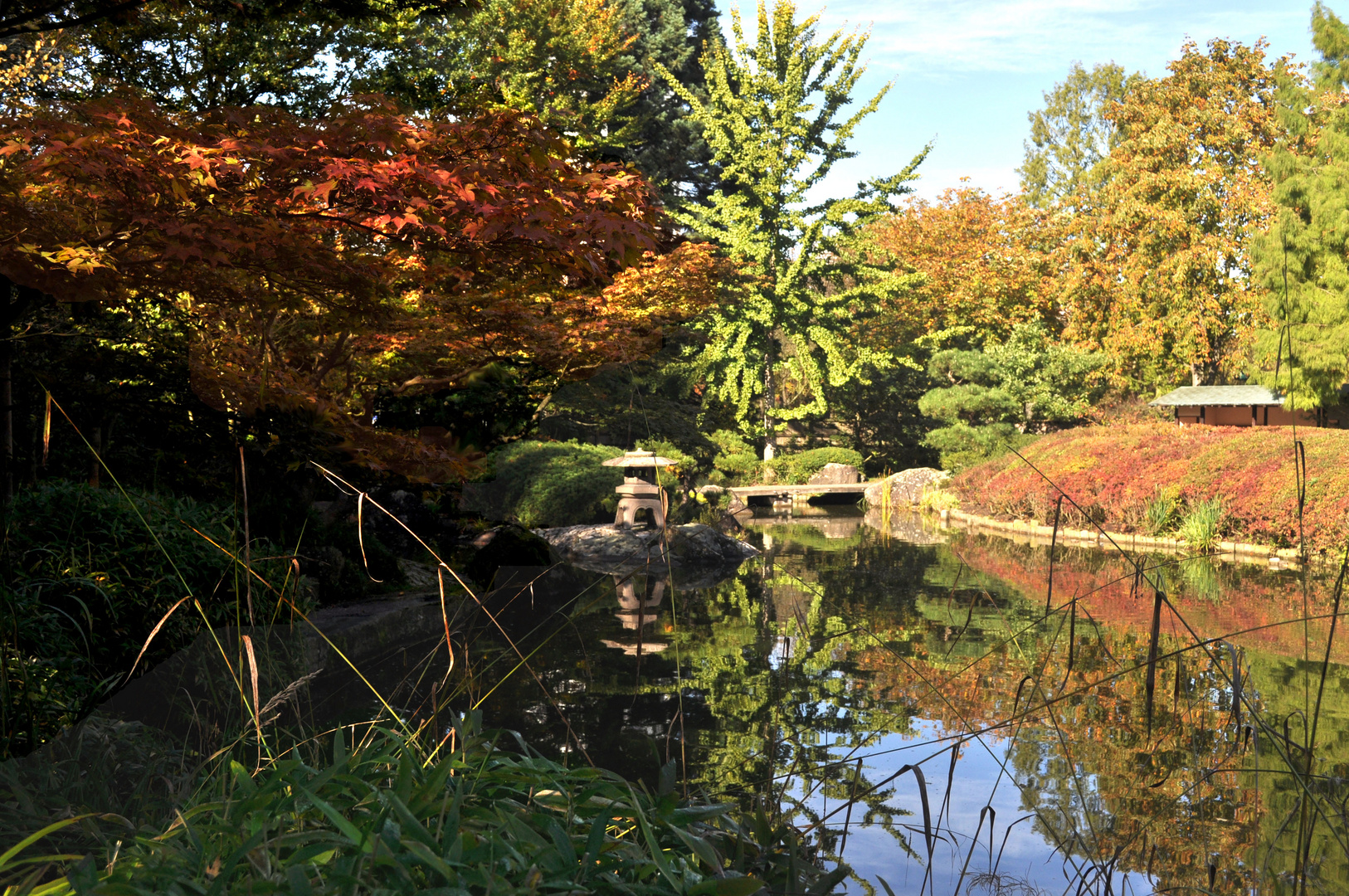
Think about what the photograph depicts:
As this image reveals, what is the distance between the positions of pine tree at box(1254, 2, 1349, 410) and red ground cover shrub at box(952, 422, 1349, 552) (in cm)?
327

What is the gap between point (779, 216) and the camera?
22.8m

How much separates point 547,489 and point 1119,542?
22.7 ft

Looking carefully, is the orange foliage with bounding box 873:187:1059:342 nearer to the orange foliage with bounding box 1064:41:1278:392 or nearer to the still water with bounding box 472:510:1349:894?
the orange foliage with bounding box 1064:41:1278:392

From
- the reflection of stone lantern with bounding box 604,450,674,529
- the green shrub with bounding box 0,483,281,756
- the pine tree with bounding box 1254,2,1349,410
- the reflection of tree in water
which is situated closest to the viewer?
the green shrub with bounding box 0,483,281,756

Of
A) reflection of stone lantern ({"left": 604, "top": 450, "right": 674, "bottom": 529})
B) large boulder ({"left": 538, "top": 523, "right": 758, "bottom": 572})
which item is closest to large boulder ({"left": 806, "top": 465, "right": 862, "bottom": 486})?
large boulder ({"left": 538, "top": 523, "right": 758, "bottom": 572})

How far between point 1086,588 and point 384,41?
7687 millimetres

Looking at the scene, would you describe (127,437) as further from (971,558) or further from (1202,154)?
(1202,154)

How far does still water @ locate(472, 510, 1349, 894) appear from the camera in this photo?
258 centimetres

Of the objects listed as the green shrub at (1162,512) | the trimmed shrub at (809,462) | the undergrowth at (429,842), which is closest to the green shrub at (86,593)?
the undergrowth at (429,842)

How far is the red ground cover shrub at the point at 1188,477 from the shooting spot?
418 inches

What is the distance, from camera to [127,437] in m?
6.39

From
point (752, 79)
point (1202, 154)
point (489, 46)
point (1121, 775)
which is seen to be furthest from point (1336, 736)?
point (752, 79)

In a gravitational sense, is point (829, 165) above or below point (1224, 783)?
above

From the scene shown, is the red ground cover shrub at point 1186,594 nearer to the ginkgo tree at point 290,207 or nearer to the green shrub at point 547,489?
the ginkgo tree at point 290,207
